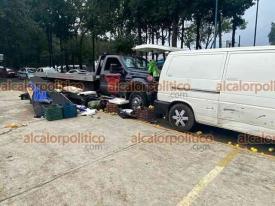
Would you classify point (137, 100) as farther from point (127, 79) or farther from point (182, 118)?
point (182, 118)

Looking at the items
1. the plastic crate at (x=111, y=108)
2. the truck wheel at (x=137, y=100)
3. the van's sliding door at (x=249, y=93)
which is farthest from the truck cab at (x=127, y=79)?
the van's sliding door at (x=249, y=93)

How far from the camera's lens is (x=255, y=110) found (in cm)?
→ 552

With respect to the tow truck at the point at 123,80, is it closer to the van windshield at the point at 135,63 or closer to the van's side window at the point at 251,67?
the van windshield at the point at 135,63

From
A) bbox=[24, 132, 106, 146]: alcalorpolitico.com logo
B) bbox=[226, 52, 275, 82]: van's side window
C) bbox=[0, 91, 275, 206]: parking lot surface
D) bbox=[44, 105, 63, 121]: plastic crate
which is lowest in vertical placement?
bbox=[0, 91, 275, 206]: parking lot surface

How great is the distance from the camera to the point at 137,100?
9.16m

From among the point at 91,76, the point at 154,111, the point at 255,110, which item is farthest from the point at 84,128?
the point at 255,110

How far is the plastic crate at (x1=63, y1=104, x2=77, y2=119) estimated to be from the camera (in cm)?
876

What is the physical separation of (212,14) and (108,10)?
8215mm

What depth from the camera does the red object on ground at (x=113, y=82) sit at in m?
9.91

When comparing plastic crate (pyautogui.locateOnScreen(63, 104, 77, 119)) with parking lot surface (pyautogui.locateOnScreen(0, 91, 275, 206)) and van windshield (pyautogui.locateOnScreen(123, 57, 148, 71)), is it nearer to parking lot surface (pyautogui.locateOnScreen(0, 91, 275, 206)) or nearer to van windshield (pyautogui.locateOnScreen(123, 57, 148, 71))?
parking lot surface (pyautogui.locateOnScreen(0, 91, 275, 206))

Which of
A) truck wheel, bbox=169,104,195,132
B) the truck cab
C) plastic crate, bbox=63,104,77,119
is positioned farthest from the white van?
plastic crate, bbox=63,104,77,119

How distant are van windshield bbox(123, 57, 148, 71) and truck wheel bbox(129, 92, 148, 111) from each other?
128 centimetres

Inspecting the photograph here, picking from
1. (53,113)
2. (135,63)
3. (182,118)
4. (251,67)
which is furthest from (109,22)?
Answer: (251,67)

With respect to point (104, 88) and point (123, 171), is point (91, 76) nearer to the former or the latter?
point (104, 88)
